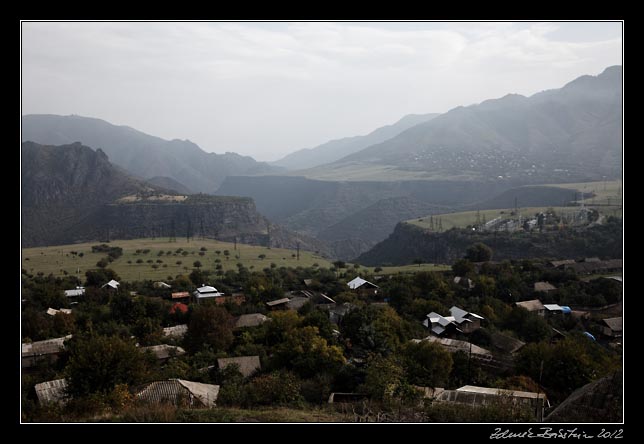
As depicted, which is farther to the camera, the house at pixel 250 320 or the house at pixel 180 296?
the house at pixel 180 296

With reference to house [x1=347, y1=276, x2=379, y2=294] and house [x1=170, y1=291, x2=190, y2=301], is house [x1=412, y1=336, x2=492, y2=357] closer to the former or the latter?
house [x1=347, y1=276, x2=379, y2=294]

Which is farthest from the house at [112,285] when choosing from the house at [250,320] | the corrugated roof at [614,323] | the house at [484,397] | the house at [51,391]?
the corrugated roof at [614,323]

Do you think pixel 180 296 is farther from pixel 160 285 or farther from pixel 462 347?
pixel 462 347

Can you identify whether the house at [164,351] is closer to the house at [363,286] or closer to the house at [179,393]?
the house at [179,393]

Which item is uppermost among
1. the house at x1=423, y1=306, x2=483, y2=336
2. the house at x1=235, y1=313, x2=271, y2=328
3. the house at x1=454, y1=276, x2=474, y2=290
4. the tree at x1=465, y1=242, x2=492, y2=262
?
the tree at x1=465, y1=242, x2=492, y2=262

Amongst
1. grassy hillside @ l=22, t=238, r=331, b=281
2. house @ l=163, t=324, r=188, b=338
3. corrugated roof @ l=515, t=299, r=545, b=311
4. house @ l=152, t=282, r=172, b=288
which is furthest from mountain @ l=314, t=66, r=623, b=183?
house @ l=163, t=324, r=188, b=338

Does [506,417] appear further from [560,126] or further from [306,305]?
[560,126]

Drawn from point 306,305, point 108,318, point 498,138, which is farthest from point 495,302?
point 498,138
